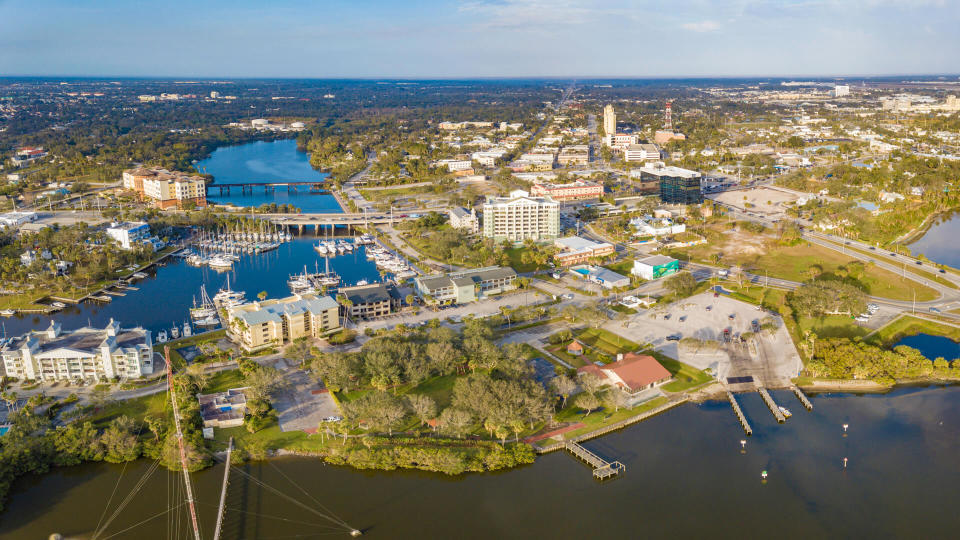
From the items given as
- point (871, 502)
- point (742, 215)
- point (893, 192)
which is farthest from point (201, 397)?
point (893, 192)

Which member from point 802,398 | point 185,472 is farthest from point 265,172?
point 802,398

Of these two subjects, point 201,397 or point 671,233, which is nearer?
point 201,397

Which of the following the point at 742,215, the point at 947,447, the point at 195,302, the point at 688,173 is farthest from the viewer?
the point at 688,173

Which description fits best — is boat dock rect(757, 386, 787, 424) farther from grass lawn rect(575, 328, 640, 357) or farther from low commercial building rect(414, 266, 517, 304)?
low commercial building rect(414, 266, 517, 304)

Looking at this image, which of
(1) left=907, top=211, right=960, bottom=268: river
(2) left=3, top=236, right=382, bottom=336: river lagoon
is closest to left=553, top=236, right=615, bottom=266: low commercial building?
(2) left=3, top=236, right=382, bottom=336: river lagoon

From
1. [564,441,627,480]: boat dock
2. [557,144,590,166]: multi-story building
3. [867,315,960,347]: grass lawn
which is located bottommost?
[564,441,627,480]: boat dock

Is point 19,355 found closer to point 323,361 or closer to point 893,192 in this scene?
point 323,361
